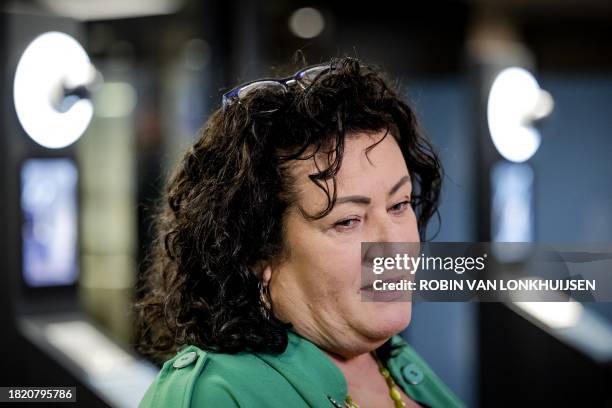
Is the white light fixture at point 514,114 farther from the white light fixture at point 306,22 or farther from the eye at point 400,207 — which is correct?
the eye at point 400,207

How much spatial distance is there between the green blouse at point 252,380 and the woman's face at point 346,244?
4 centimetres

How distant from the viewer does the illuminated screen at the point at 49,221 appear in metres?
2.90

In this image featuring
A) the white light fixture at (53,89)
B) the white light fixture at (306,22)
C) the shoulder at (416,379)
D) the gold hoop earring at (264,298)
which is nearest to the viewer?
the gold hoop earring at (264,298)

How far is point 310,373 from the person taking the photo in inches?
38.9

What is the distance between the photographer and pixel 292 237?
101 centimetres

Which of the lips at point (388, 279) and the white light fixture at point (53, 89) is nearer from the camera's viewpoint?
the lips at point (388, 279)

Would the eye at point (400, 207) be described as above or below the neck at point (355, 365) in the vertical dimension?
above

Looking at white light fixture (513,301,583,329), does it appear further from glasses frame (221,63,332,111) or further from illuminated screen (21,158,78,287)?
glasses frame (221,63,332,111)

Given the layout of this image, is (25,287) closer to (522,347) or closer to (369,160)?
(522,347)

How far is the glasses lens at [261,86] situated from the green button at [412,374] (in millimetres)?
426

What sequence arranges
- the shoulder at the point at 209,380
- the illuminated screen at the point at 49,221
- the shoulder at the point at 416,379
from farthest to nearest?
the illuminated screen at the point at 49,221
the shoulder at the point at 416,379
the shoulder at the point at 209,380

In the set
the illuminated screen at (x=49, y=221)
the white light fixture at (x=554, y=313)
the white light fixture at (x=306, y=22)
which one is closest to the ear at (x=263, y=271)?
the white light fixture at (x=554, y=313)

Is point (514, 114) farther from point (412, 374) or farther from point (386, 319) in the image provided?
point (386, 319)

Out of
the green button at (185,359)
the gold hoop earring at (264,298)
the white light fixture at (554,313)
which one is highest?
the gold hoop earring at (264,298)
